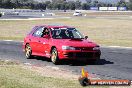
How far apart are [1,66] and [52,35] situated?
9.97 ft

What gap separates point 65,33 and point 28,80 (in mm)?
5938

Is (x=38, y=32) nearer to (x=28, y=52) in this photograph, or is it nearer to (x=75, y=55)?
(x=28, y=52)

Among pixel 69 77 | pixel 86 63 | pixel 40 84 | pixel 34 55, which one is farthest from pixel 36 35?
pixel 40 84

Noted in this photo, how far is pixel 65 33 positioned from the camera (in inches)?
672

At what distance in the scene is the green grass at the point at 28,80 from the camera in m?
10.5

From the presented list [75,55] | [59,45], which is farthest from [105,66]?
[59,45]

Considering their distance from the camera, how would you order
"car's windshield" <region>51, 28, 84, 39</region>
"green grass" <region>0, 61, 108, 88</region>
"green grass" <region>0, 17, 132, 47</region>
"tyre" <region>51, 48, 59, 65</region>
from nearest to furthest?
"green grass" <region>0, 61, 108, 88</region>
"tyre" <region>51, 48, 59, 65</region>
"car's windshield" <region>51, 28, 84, 39</region>
"green grass" <region>0, 17, 132, 47</region>

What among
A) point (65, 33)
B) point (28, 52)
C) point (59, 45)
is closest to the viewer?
point (59, 45)

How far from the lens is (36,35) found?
59.1 feet

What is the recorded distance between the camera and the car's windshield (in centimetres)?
1688

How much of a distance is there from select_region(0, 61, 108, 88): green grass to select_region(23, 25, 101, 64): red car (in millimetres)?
2516

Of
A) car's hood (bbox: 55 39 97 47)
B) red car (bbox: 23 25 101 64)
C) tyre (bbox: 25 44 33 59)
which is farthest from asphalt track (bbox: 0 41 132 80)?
car's hood (bbox: 55 39 97 47)

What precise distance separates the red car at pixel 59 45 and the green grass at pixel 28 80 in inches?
99.1

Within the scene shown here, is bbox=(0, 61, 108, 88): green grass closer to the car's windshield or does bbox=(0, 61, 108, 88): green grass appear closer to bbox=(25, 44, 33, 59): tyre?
the car's windshield
